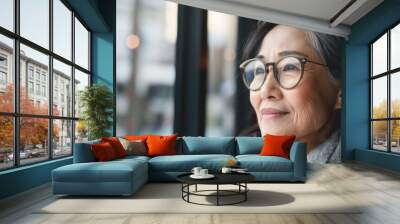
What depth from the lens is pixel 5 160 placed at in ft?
15.5

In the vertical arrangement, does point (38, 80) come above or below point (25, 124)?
above

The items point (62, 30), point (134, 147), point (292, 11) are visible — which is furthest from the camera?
point (292, 11)

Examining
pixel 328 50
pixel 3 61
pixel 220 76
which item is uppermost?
pixel 328 50

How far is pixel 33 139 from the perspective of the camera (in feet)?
18.0

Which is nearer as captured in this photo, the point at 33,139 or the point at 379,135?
the point at 33,139

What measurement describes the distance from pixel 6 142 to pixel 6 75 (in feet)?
2.78

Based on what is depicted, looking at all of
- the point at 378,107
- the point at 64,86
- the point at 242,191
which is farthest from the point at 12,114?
the point at 378,107

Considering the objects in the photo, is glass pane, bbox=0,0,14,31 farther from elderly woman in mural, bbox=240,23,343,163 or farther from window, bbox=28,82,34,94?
elderly woman in mural, bbox=240,23,343,163

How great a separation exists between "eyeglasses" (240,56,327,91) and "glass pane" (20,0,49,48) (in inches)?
178

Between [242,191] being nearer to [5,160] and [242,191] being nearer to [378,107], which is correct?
[5,160]

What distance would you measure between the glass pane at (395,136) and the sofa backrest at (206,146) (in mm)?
3570

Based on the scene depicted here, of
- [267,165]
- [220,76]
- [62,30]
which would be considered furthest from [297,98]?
[62,30]

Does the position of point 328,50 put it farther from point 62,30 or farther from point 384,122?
point 62,30

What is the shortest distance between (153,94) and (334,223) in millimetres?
5835
